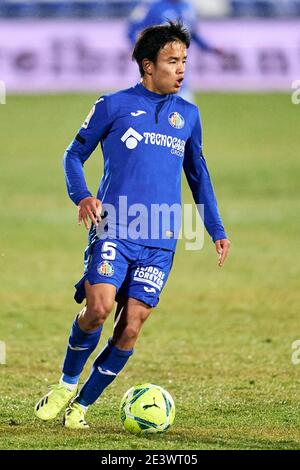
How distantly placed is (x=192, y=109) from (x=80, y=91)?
21169mm

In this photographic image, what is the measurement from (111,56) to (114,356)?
2102 cm

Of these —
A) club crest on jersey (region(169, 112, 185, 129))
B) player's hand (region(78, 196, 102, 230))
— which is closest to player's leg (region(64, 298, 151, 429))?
player's hand (region(78, 196, 102, 230))

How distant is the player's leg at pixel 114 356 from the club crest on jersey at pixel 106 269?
241 millimetres

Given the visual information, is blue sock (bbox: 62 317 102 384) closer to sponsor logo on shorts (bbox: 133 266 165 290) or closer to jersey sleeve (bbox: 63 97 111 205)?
sponsor logo on shorts (bbox: 133 266 165 290)

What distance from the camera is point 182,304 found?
12.6 m

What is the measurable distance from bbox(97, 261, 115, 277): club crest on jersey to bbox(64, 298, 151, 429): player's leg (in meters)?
0.24

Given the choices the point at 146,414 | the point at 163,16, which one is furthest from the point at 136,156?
the point at 163,16

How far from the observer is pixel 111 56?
27.6 m

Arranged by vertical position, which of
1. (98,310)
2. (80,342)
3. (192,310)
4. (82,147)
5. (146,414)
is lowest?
(192,310)

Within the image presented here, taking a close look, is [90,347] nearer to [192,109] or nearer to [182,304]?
[192,109]

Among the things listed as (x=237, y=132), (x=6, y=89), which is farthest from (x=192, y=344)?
(x=6, y=89)
